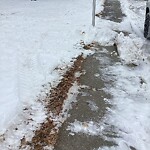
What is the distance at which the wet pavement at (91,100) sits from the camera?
4301mm

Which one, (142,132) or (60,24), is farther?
(60,24)

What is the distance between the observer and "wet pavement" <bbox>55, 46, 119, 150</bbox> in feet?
14.1

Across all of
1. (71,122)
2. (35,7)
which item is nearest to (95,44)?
(71,122)

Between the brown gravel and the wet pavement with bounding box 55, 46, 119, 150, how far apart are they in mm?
130

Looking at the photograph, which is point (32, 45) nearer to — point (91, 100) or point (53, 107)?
point (91, 100)

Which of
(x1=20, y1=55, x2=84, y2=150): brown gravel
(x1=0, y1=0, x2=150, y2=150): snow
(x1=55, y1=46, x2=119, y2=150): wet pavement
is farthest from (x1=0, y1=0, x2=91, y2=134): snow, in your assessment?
(x1=55, y1=46, x2=119, y2=150): wet pavement

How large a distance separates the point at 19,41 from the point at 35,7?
201 inches

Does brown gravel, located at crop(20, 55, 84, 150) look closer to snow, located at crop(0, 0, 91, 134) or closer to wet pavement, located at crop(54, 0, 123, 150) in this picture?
wet pavement, located at crop(54, 0, 123, 150)

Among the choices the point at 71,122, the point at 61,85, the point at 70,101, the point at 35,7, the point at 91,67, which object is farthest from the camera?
the point at 35,7

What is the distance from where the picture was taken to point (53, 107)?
507cm

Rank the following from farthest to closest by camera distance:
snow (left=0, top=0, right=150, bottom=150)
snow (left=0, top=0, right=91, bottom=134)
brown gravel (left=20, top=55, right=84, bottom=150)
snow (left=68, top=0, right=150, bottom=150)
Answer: snow (left=0, top=0, right=91, bottom=134) < snow (left=0, top=0, right=150, bottom=150) < snow (left=68, top=0, right=150, bottom=150) < brown gravel (left=20, top=55, right=84, bottom=150)

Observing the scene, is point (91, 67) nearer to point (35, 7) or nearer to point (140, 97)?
point (140, 97)

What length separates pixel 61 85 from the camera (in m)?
5.86

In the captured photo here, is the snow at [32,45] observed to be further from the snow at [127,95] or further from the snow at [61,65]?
the snow at [127,95]
